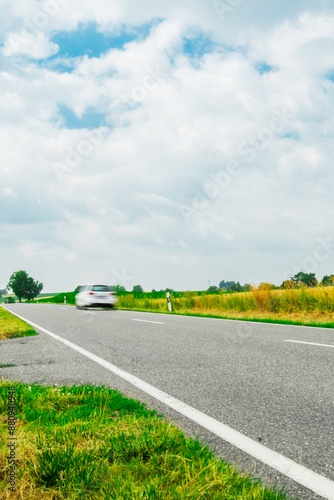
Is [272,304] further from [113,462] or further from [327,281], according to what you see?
[113,462]

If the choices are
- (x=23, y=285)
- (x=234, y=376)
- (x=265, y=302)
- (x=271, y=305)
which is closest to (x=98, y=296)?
(x=265, y=302)

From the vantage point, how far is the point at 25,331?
33.4ft

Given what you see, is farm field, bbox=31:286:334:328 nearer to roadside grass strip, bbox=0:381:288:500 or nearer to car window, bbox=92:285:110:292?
car window, bbox=92:285:110:292

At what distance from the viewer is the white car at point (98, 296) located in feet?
74.1

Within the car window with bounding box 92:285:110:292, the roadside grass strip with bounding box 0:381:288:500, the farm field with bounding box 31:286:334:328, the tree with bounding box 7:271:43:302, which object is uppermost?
the tree with bounding box 7:271:43:302

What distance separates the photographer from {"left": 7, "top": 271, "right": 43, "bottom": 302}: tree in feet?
477

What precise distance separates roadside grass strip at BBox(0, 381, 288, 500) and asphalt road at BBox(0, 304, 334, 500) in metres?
0.28

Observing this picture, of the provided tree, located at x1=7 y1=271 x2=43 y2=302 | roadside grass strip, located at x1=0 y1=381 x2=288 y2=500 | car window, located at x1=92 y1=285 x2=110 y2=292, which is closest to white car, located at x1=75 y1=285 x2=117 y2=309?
car window, located at x1=92 y1=285 x2=110 y2=292

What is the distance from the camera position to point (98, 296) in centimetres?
2266

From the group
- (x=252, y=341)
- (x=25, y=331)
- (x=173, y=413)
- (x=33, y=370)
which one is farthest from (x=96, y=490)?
(x=25, y=331)

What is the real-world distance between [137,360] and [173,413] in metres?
2.62

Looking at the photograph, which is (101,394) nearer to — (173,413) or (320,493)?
(173,413)

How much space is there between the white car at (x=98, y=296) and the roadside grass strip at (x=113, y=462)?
19.5 metres

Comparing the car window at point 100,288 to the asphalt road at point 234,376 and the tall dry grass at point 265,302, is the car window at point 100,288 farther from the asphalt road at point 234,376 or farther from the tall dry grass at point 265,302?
the asphalt road at point 234,376
